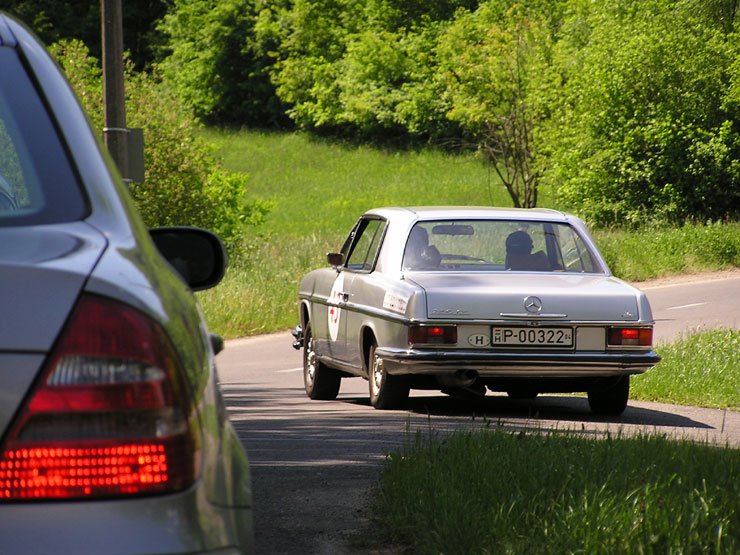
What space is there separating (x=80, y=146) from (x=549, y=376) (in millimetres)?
8023

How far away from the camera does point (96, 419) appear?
227 centimetres

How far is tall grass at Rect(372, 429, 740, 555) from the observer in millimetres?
4781

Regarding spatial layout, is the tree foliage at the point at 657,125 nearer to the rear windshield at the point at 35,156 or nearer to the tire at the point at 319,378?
the tire at the point at 319,378

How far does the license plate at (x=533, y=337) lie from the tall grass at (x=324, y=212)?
43.1 ft

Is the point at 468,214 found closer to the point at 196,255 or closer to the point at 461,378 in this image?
the point at 461,378

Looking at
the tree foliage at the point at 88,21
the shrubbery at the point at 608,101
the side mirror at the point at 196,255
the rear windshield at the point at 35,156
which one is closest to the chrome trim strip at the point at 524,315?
the side mirror at the point at 196,255

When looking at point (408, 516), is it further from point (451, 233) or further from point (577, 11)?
point (577, 11)

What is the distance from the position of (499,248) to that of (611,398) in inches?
56.6

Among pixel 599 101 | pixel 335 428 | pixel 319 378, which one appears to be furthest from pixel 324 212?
pixel 335 428

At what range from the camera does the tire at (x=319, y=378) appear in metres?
13.2

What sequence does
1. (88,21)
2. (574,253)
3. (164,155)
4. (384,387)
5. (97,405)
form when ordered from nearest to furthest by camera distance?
(97,405)
(384,387)
(574,253)
(164,155)
(88,21)

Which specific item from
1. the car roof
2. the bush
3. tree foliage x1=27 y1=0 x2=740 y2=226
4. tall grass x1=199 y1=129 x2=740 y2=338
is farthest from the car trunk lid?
tree foliage x1=27 y1=0 x2=740 y2=226

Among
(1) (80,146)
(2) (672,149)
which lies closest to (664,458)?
(1) (80,146)

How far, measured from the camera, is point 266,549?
5508 millimetres
